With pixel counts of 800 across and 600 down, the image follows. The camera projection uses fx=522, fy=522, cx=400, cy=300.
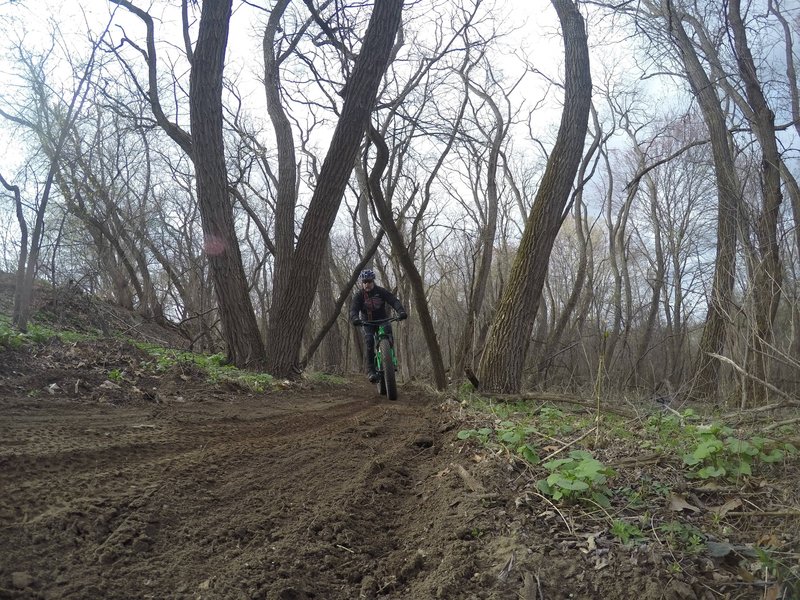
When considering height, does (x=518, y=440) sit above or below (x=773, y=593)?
above

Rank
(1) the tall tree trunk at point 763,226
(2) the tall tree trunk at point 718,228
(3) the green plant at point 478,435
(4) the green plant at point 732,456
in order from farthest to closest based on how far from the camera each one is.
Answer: (2) the tall tree trunk at point 718,228 < (1) the tall tree trunk at point 763,226 < (3) the green plant at point 478,435 < (4) the green plant at point 732,456

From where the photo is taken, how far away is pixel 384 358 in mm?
7484

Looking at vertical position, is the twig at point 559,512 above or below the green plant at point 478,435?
below

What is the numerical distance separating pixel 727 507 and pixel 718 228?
5.36 metres

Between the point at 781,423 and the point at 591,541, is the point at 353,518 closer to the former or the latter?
the point at 591,541

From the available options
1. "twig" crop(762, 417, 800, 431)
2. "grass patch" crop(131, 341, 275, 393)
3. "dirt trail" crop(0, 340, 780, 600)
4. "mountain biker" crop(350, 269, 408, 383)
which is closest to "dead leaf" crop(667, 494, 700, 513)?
"dirt trail" crop(0, 340, 780, 600)

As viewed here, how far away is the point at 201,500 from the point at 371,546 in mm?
850

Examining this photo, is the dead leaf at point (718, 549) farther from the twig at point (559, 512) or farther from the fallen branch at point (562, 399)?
the fallen branch at point (562, 399)

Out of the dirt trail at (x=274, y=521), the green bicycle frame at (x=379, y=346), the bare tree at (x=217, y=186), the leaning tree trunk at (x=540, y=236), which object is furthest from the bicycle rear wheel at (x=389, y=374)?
the dirt trail at (x=274, y=521)

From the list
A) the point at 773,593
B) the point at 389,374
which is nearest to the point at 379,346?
the point at 389,374

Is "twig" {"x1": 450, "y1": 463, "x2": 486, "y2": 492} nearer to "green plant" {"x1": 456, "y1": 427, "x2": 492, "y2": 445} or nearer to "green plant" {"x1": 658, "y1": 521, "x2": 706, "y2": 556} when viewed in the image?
"green plant" {"x1": 456, "y1": 427, "x2": 492, "y2": 445}

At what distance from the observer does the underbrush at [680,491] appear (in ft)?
6.52

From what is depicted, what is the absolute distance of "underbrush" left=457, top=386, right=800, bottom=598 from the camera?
1988 mm

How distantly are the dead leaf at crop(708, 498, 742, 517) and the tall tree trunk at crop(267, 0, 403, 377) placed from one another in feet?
20.6
